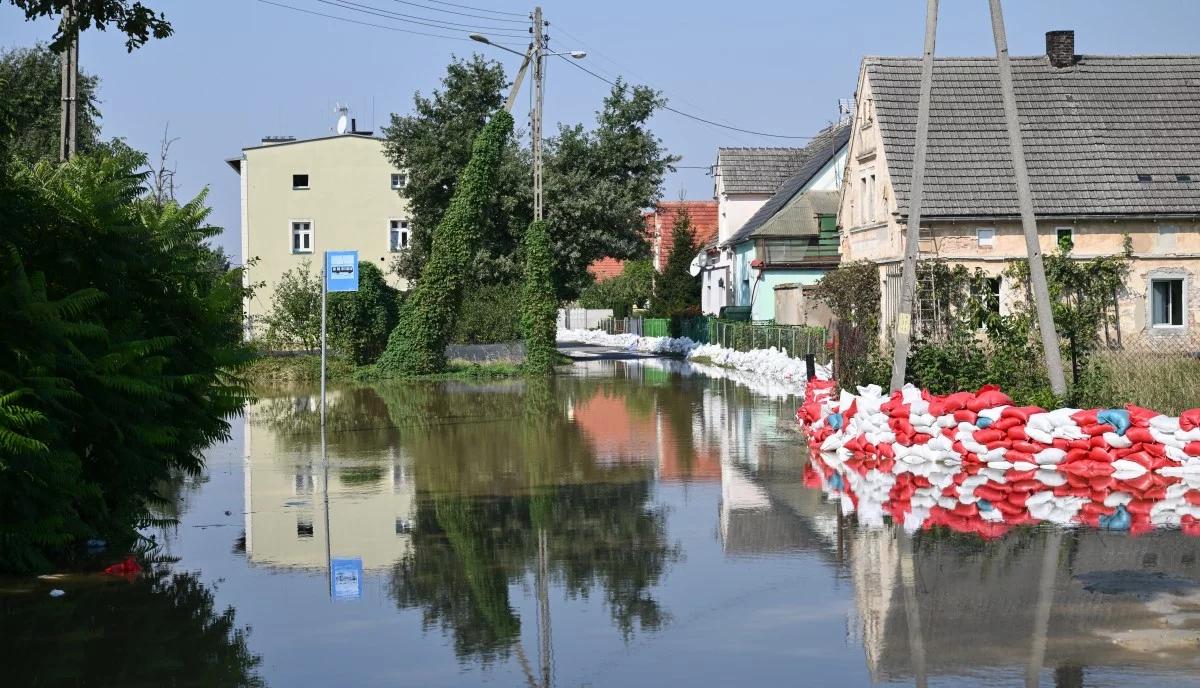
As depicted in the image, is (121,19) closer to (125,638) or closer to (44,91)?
(125,638)

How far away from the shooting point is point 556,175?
47781 millimetres

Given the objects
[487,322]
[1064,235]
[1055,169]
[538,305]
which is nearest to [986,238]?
[1064,235]

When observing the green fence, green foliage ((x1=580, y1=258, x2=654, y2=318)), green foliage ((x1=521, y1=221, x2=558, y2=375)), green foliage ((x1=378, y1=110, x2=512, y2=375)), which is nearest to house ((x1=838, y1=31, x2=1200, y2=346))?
the green fence

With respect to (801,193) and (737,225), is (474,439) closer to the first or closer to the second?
(801,193)

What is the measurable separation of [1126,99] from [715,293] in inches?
1117

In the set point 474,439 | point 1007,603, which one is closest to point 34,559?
point 1007,603

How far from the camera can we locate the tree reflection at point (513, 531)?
9.09m

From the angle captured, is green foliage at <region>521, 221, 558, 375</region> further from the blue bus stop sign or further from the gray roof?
the blue bus stop sign

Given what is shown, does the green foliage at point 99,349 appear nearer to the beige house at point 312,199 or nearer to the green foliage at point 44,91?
the green foliage at point 44,91

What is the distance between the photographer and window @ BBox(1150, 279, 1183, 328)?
33.7 metres

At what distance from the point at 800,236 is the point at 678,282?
19.7 metres

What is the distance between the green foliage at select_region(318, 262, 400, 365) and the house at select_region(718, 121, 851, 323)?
644 inches

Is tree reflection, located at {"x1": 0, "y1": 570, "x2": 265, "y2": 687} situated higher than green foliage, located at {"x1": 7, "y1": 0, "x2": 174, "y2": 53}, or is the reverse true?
green foliage, located at {"x1": 7, "y1": 0, "x2": 174, "y2": 53}

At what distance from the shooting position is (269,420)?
25.3 m
